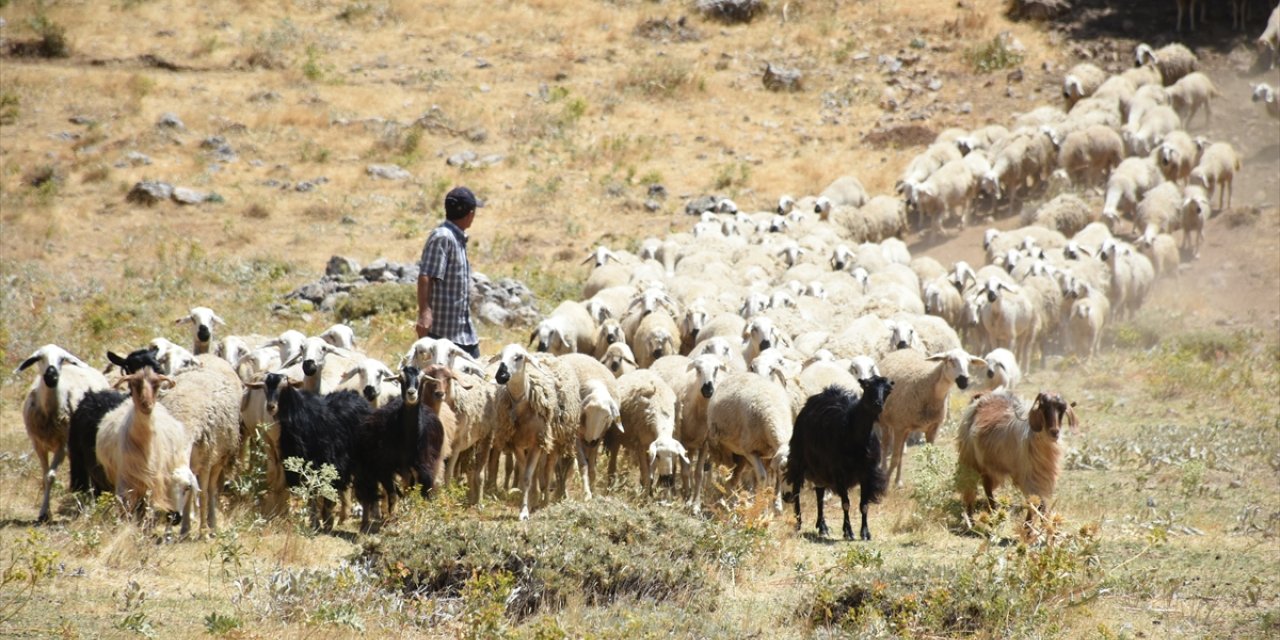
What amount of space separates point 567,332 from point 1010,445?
6.53 meters

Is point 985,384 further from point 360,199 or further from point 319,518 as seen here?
point 360,199

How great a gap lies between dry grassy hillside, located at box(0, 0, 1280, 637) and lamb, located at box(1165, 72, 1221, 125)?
29.6 inches

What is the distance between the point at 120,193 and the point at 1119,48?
2722 centimetres

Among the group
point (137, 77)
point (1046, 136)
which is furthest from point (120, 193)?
point (1046, 136)

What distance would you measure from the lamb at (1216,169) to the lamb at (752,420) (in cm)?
1739

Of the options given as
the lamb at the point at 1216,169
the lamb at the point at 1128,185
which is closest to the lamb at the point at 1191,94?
the lamb at the point at 1216,169

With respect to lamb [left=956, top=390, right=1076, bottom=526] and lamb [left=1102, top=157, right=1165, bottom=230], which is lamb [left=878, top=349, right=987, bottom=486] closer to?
lamb [left=956, top=390, right=1076, bottom=526]

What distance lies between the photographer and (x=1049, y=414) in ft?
33.1

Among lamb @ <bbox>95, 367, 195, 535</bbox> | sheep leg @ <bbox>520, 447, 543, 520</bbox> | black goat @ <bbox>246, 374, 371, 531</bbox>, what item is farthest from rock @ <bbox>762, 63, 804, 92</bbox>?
lamb @ <bbox>95, 367, 195, 535</bbox>

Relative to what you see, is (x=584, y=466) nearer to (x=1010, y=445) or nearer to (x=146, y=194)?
(x=1010, y=445)

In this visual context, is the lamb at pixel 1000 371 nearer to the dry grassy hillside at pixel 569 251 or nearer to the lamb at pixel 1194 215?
the dry grassy hillside at pixel 569 251

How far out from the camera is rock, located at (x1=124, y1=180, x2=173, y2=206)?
25.7 meters

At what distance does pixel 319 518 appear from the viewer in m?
9.80

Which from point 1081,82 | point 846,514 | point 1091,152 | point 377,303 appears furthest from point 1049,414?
point 1081,82
